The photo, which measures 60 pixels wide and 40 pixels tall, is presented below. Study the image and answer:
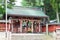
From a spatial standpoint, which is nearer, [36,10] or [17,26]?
[17,26]

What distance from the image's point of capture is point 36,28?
31.5 m

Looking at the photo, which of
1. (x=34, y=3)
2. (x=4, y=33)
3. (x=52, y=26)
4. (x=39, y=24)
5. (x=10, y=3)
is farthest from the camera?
(x=34, y=3)

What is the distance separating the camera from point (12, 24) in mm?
30312

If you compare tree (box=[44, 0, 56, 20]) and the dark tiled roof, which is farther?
tree (box=[44, 0, 56, 20])

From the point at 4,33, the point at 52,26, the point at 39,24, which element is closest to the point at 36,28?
the point at 39,24

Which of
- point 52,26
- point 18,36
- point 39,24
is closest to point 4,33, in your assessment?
point 18,36

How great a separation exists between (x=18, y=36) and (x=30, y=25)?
6854 mm

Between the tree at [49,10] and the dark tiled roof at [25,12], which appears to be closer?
the dark tiled roof at [25,12]

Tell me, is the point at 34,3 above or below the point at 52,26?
above

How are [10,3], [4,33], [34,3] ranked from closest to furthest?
1. [4,33]
2. [10,3]
3. [34,3]

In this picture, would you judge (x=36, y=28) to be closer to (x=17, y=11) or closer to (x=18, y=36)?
(x=17, y=11)

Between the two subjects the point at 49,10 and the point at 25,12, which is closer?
the point at 25,12

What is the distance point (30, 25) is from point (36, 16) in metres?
1.93

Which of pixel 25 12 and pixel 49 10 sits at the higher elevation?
pixel 49 10
